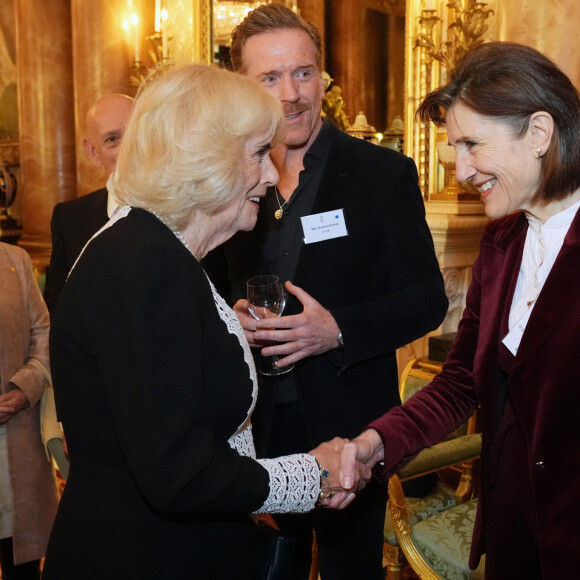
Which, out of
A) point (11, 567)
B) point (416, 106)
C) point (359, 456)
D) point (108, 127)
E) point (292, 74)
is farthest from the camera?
point (416, 106)

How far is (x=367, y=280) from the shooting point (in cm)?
221

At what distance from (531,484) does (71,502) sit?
0.99m

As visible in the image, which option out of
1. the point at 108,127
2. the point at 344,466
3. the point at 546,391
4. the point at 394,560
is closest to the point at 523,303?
the point at 546,391

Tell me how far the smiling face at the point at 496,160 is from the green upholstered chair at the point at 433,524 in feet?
4.14

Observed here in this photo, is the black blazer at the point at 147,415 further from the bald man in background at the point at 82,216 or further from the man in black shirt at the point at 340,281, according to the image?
the bald man in background at the point at 82,216

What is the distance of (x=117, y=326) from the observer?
131 cm

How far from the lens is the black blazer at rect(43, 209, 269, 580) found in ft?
4.25

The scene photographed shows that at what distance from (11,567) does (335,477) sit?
193 cm

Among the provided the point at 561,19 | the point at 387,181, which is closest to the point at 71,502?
the point at 387,181

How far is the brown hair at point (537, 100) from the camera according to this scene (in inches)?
60.0

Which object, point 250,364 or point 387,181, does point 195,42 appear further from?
point 250,364

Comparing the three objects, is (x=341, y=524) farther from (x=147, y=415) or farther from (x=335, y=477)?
(x=147, y=415)

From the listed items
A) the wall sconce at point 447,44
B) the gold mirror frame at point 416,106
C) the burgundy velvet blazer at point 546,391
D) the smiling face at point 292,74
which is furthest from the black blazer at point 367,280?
the gold mirror frame at point 416,106

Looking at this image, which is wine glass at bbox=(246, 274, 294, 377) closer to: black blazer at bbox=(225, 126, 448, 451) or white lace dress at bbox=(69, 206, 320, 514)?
black blazer at bbox=(225, 126, 448, 451)
